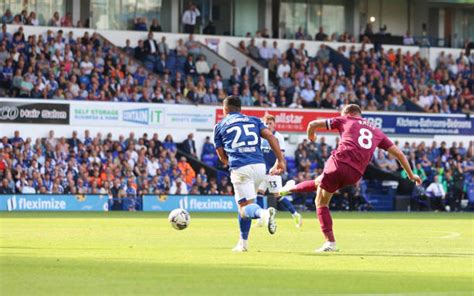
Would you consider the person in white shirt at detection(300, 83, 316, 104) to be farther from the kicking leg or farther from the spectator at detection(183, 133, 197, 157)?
the kicking leg

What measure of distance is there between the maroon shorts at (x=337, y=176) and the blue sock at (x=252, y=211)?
Result: 136 cm

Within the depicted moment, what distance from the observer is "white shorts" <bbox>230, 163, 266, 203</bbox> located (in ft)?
54.5

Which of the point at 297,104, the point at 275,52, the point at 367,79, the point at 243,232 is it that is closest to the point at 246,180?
the point at 243,232

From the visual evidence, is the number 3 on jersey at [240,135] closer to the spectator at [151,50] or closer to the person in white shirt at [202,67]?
the spectator at [151,50]

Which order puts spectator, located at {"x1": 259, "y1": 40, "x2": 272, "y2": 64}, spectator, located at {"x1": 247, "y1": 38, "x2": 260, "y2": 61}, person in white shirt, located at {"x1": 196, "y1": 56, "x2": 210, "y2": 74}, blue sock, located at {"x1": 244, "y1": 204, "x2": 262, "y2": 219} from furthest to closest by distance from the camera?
spectator, located at {"x1": 259, "y1": 40, "x2": 272, "y2": 64}, spectator, located at {"x1": 247, "y1": 38, "x2": 260, "y2": 61}, person in white shirt, located at {"x1": 196, "y1": 56, "x2": 210, "y2": 74}, blue sock, located at {"x1": 244, "y1": 204, "x2": 262, "y2": 219}

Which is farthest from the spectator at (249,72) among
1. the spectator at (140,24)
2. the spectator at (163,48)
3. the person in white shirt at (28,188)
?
the person in white shirt at (28,188)

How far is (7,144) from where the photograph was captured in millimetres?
38531

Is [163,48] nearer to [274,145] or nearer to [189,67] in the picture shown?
[189,67]

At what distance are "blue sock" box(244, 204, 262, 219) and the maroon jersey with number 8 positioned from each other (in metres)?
1.62

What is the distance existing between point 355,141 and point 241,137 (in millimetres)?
1745

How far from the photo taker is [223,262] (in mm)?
14969

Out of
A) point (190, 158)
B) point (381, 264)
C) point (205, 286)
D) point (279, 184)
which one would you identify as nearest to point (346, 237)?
point (279, 184)

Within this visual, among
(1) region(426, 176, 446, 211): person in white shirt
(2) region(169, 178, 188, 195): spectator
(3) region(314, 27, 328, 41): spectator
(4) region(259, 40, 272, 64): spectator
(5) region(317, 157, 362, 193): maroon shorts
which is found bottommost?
(1) region(426, 176, 446, 211): person in white shirt

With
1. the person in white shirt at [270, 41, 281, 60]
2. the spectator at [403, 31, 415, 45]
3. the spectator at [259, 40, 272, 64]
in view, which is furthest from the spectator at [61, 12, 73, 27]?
the spectator at [403, 31, 415, 45]
